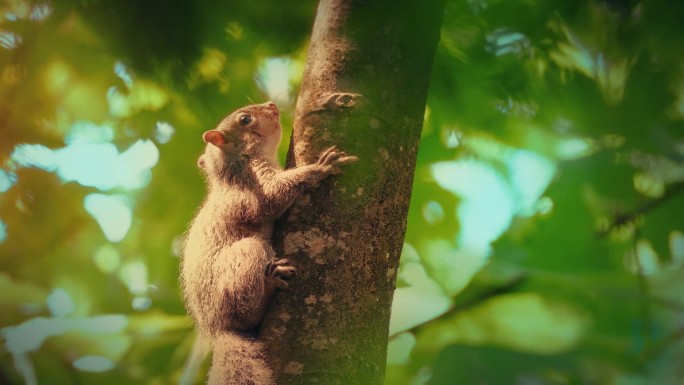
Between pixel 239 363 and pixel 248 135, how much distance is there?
2.49ft

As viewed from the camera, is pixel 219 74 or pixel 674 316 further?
pixel 219 74

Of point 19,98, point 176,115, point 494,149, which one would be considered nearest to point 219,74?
point 176,115

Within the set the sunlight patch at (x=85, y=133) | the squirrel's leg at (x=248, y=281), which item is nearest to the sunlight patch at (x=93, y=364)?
the sunlight patch at (x=85, y=133)

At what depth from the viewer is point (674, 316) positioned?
200 centimetres

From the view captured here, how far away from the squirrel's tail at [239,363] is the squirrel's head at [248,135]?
1.92 feet

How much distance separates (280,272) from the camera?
4.02 ft

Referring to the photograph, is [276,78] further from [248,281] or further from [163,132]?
[248,281]

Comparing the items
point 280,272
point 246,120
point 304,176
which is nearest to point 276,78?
point 246,120

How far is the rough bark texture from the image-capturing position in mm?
1155

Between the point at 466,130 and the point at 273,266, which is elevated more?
the point at 466,130

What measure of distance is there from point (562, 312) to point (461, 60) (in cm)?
94

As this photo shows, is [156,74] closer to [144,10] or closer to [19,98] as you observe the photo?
[144,10]

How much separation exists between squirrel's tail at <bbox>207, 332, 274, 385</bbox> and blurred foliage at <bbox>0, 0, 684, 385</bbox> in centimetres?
83

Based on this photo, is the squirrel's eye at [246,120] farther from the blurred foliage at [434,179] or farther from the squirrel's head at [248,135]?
the blurred foliage at [434,179]
